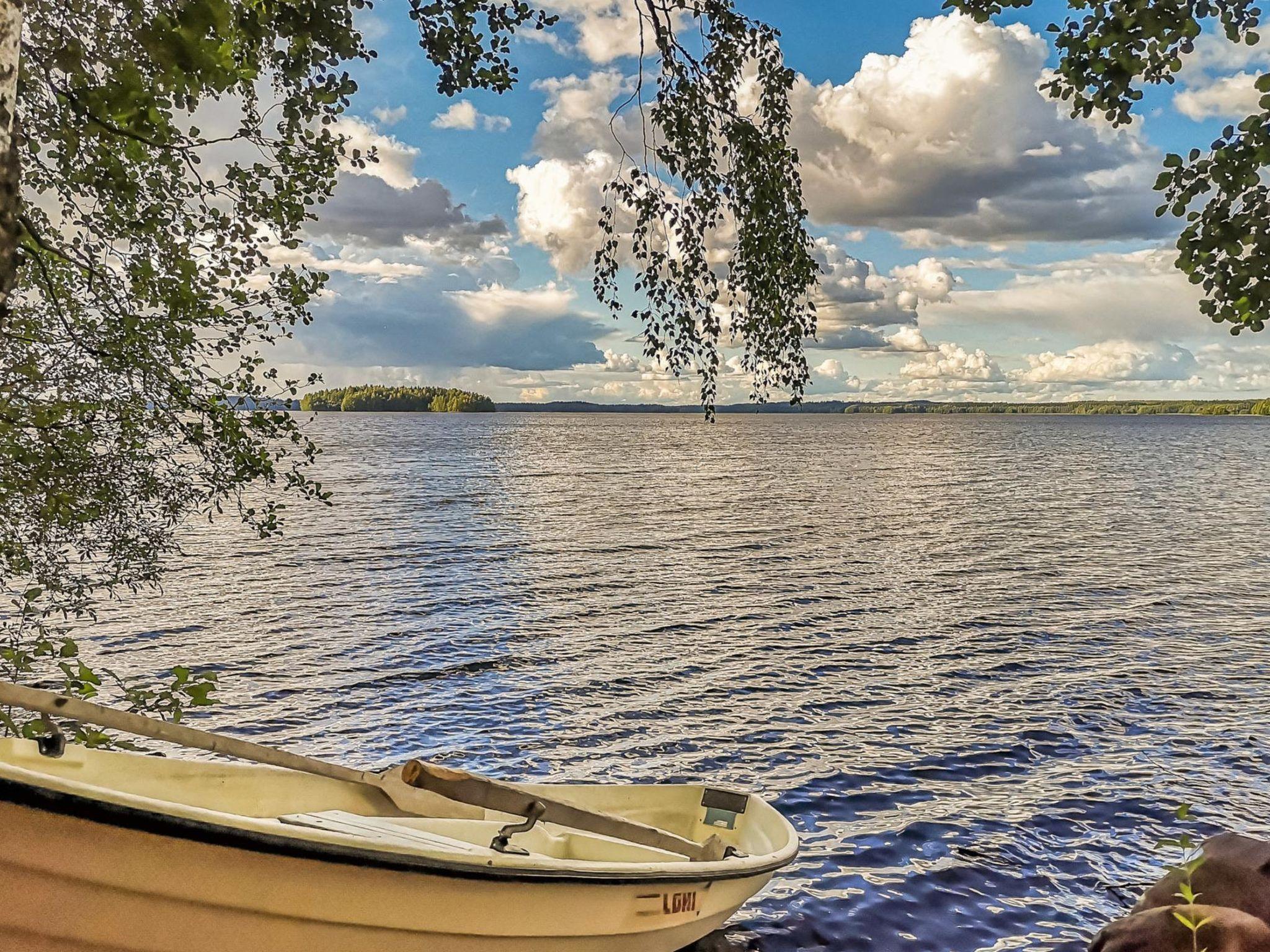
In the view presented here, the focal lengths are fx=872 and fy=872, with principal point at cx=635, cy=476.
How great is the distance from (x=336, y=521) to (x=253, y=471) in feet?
116

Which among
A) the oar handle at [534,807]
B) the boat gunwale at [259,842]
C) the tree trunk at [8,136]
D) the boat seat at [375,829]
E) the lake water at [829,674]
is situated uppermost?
the tree trunk at [8,136]

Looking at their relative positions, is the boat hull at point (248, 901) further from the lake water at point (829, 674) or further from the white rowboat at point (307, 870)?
the lake water at point (829, 674)

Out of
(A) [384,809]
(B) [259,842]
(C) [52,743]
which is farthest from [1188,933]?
(C) [52,743]

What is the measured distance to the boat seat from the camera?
6.44 m

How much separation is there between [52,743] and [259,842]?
1.50 meters

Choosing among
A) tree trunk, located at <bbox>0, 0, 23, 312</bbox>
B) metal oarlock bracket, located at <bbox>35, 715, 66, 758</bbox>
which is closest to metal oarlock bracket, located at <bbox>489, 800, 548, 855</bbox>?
metal oarlock bracket, located at <bbox>35, 715, 66, 758</bbox>

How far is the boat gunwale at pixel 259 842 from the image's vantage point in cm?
462

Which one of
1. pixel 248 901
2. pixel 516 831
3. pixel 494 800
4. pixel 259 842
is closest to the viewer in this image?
pixel 259 842

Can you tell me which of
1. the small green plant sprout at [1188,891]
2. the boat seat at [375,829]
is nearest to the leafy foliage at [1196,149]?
the small green plant sprout at [1188,891]

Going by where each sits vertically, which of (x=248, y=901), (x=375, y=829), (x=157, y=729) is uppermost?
(x=157, y=729)

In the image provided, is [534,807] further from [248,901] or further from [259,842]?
[259,842]

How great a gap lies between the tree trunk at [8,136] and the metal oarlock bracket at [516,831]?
4.88 metres

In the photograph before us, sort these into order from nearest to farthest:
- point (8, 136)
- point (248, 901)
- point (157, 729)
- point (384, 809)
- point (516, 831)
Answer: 1. point (8, 136)
2. point (248, 901)
3. point (157, 729)
4. point (516, 831)
5. point (384, 809)

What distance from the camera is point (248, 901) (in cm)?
532
